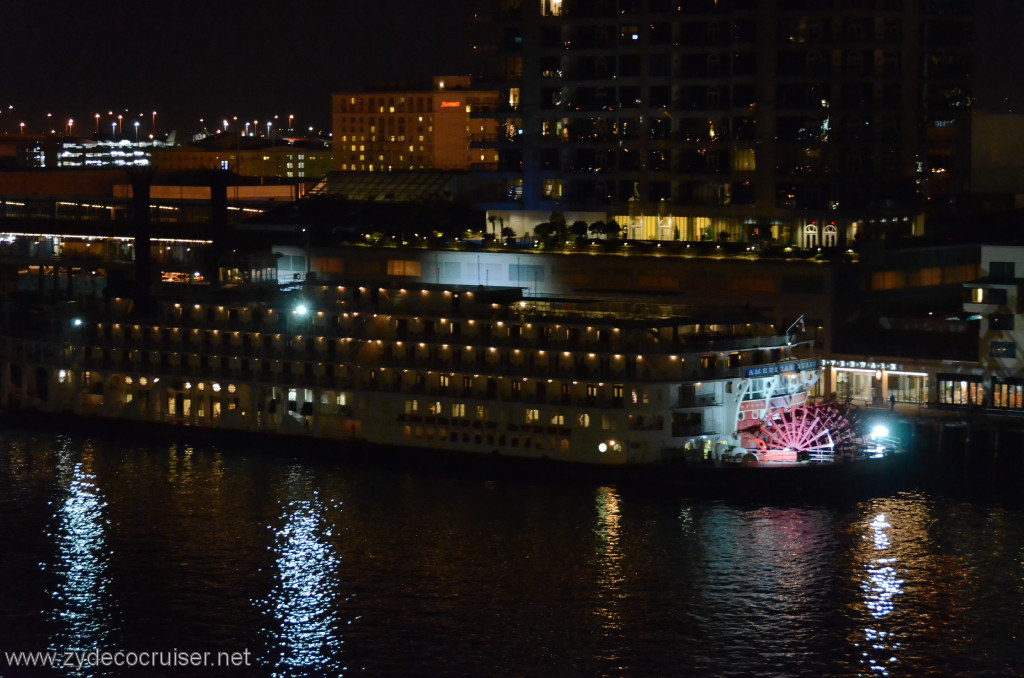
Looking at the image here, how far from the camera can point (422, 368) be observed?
170 ft

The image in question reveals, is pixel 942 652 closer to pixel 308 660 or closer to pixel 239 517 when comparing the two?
pixel 308 660

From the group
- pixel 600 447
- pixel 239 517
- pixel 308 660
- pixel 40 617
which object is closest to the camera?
pixel 308 660

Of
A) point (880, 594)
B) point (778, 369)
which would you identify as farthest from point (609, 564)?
point (778, 369)

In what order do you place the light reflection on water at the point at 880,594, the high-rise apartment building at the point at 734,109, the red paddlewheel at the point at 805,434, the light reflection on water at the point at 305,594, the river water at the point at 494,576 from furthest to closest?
the high-rise apartment building at the point at 734,109, the red paddlewheel at the point at 805,434, the river water at the point at 494,576, the light reflection on water at the point at 305,594, the light reflection on water at the point at 880,594

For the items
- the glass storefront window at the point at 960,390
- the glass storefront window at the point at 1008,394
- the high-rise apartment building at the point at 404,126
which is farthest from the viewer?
the high-rise apartment building at the point at 404,126

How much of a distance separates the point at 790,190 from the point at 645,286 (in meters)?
9.02

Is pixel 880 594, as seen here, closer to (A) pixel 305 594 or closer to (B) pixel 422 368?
(A) pixel 305 594

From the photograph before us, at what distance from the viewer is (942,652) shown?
113 ft

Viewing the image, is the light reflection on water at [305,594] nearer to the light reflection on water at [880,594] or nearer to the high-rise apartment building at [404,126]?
the light reflection on water at [880,594]

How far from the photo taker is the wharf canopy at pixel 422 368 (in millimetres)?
48656

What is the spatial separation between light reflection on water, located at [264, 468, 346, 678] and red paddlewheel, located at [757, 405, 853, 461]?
13.0 m

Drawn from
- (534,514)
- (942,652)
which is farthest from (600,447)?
(942,652)

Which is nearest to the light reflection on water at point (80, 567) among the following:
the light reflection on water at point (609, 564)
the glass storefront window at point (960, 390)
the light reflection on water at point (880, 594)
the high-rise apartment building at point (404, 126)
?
the light reflection on water at point (609, 564)

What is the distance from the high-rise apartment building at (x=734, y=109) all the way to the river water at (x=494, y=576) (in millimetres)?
26523
